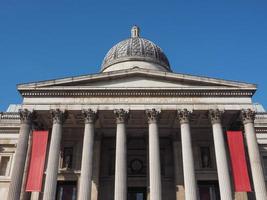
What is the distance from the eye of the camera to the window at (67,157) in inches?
1063

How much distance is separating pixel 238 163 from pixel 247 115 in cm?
367

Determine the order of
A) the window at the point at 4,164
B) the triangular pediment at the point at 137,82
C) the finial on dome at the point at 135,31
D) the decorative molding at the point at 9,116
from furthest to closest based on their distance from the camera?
the finial on dome at the point at 135,31 < the decorative molding at the point at 9,116 < the window at the point at 4,164 < the triangular pediment at the point at 137,82

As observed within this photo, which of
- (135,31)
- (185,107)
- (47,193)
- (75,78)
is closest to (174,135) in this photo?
(185,107)

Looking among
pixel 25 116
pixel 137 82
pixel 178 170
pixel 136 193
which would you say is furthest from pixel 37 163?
pixel 178 170

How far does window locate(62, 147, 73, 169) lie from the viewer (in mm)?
26998

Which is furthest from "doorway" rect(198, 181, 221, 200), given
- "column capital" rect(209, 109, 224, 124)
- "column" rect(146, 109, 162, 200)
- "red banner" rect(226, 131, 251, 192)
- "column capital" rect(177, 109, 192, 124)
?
"column capital" rect(177, 109, 192, 124)

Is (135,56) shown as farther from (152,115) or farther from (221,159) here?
(221,159)

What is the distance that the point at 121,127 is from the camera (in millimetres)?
23875

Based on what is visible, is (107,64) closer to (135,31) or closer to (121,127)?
(135,31)

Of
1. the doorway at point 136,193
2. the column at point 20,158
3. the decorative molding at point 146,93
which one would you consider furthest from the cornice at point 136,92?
the doorway at point 136,193

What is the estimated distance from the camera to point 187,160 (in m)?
22.7

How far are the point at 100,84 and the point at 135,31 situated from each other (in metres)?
16.8

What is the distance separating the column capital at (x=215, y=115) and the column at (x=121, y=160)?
6.23 meters

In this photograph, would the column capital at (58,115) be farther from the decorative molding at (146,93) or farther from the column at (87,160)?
the column at (87,160)
